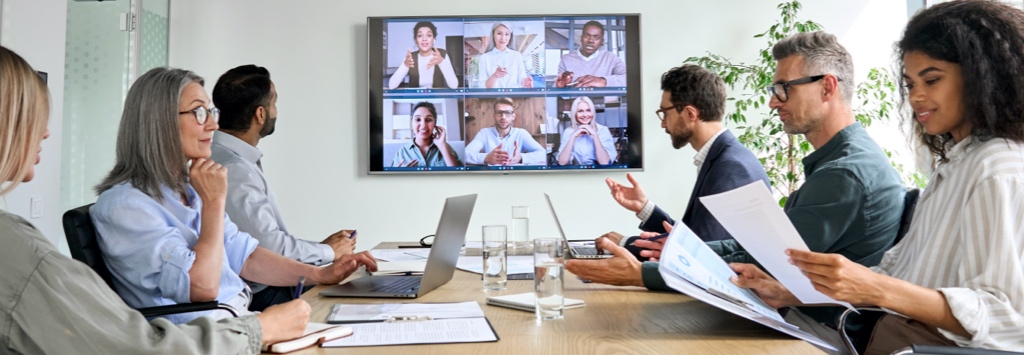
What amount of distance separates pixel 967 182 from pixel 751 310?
0.43 meters

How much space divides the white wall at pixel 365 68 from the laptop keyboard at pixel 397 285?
2750 millimetres

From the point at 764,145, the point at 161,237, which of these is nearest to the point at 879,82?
the point at 764,145

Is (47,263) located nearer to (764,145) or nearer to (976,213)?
(976,213)

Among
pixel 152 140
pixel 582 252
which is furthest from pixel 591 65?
pixel 152 140

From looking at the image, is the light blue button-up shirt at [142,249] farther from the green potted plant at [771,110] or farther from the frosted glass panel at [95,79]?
the green potted plant at [771,110]

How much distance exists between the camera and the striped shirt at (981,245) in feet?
4.32

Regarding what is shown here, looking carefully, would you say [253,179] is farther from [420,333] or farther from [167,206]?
[420,333]

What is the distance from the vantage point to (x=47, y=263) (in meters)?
1.13

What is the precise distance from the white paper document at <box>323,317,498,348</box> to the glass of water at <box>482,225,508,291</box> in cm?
44

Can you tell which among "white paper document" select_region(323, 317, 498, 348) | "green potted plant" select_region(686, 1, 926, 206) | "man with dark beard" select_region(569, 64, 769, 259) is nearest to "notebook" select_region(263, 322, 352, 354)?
"white paper document" select_region(323, 317, 498, 348)

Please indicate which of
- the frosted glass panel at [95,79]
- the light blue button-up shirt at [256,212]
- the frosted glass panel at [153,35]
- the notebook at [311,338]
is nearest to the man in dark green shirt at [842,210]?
the notebook at [311,338]

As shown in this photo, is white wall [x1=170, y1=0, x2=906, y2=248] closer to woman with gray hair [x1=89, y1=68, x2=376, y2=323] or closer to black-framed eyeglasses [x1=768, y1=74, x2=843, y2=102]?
black-framed eyeglasses [x1=768, y1=74, x2=843, y2=102]

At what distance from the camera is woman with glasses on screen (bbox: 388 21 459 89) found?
15.8 ft

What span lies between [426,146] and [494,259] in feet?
9.54
